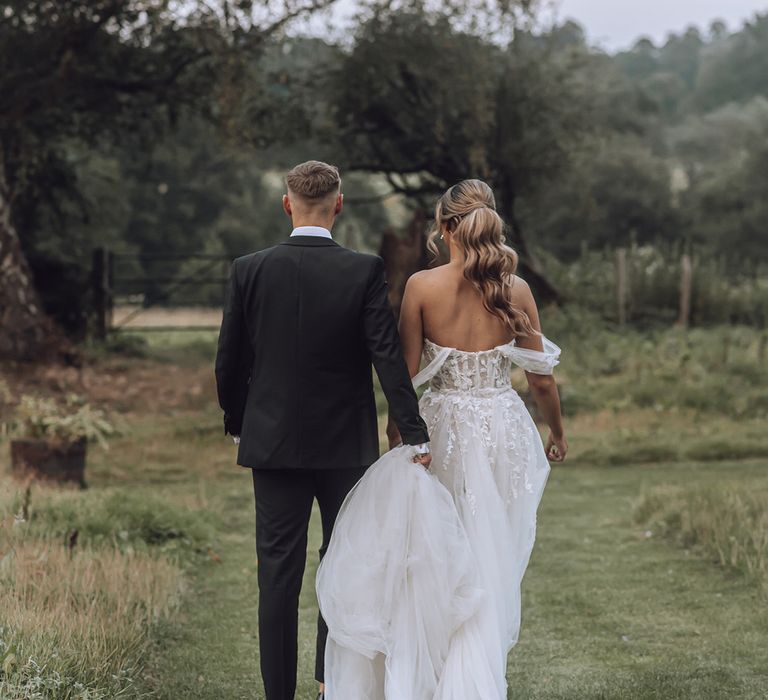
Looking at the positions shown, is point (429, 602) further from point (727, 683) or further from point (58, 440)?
point (58, 440)

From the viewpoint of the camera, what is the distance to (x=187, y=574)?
6883 millimetres

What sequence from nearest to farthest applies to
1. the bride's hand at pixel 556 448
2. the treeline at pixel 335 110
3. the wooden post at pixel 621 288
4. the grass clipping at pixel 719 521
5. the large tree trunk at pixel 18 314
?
the bride's hand at pixel 556 448 < the grass clipping at pixel 719 521 < the large tree trunk at pixel 18 314 < the treeline at pixel 335 110 < the wooden post at pixel 621 288

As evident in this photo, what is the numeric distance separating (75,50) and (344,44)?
5041mm

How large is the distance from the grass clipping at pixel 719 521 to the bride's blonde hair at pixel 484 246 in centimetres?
292

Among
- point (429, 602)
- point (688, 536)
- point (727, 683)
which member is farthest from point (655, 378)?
point (429, 602)

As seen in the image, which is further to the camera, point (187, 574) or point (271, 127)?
point (271, 127)

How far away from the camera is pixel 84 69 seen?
16.9 metres

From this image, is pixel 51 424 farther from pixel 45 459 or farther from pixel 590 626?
pixel 590 626

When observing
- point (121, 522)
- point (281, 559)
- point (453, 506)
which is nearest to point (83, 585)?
point (281, 559)

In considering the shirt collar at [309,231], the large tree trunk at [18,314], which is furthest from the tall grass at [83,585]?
the large tree trunk at [18,314]

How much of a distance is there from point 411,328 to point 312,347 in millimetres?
446

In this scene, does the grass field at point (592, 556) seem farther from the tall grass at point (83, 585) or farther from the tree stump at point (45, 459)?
the tree stump at point (45, 459)

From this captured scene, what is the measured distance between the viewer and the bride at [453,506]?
13.0ft

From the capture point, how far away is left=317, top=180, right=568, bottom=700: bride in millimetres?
3975
